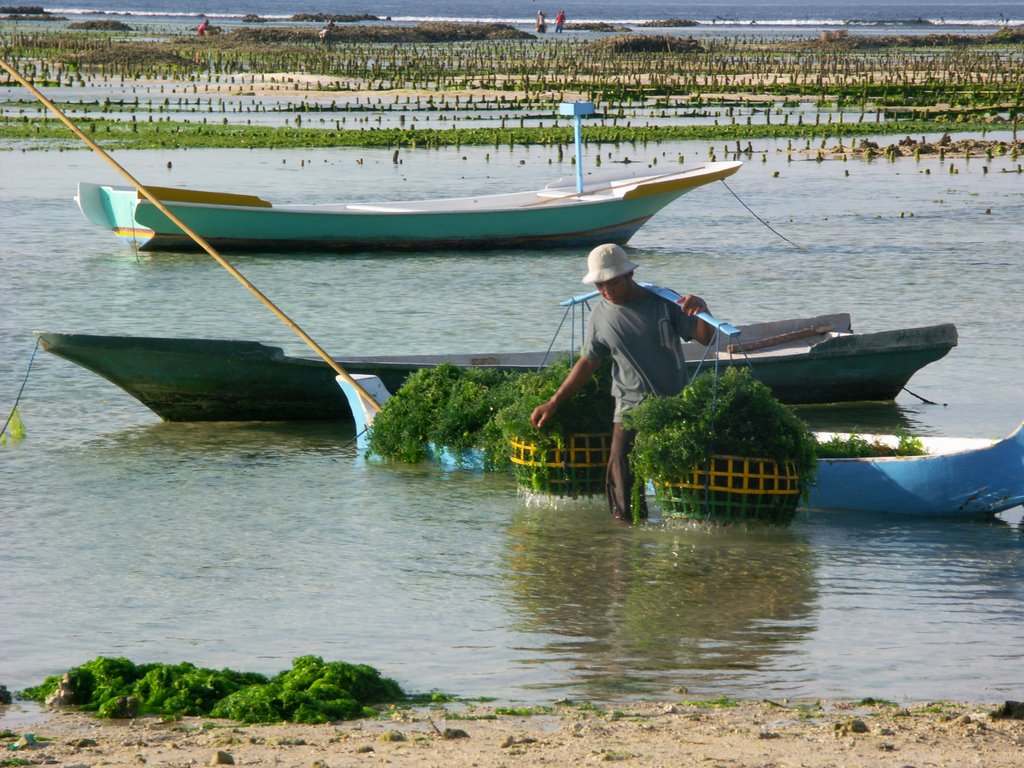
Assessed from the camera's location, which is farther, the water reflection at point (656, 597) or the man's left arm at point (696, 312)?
the man's left arm at point (696, 312)

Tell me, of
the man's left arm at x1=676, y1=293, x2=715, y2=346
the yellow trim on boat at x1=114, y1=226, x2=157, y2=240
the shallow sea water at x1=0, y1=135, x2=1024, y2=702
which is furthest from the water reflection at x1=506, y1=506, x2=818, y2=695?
the yellow trim on boat at x1=114, y1=226, x2=157, y2=240

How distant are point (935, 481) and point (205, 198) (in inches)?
510

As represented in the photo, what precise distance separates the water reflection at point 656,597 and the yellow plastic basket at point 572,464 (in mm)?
203

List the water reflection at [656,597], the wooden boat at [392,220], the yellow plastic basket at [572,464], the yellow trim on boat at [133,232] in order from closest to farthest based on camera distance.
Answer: the water reflection at [656,597], the yellow plastic basket at [572,464], the wooden boat at [392,220], the yellow trim on boat at [133,232]

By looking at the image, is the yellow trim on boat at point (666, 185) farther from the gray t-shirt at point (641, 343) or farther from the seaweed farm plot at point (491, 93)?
the seaweed farm plot at point (491, 93)

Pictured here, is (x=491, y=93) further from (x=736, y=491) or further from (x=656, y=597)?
(x=656, y=597)

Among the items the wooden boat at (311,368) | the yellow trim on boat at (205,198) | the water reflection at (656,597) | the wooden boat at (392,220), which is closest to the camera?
the water reflection at (656,597)

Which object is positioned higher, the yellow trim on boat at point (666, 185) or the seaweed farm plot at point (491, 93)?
the seaweed farm plot at point (491, 93)

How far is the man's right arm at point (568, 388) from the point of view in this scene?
794 centimetres

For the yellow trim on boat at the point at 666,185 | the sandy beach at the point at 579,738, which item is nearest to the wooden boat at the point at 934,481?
the sandy beach at the point at 579,738

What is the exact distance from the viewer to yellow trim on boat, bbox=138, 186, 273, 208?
740 inches

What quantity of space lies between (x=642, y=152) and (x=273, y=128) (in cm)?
940

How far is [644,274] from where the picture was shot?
61.9 ft

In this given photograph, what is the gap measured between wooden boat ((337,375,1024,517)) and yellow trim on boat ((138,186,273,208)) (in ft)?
40.1
